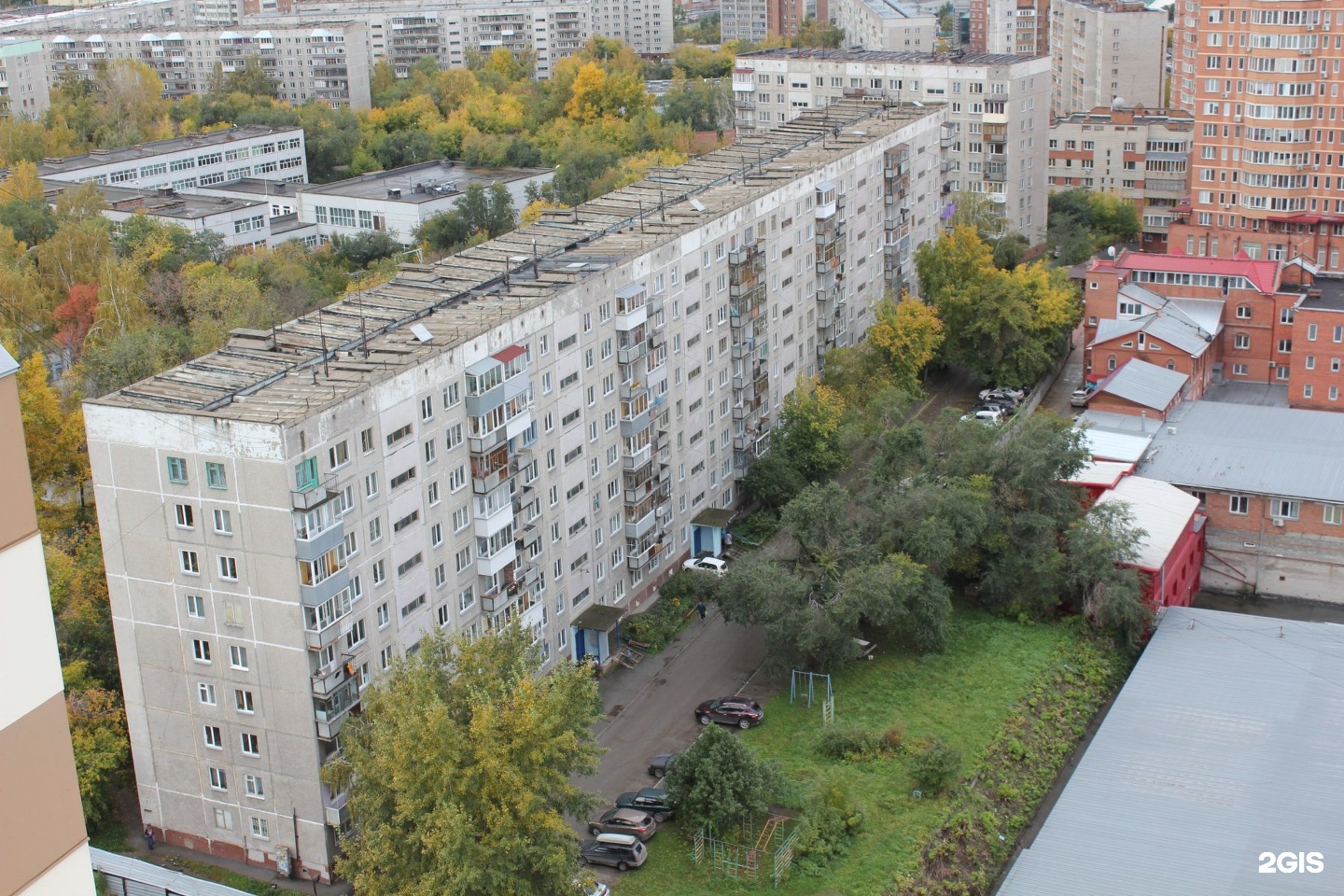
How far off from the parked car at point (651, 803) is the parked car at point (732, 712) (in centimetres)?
454

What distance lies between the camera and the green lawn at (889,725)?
3794cm

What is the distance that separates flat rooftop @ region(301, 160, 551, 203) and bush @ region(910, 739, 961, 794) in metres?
64.1

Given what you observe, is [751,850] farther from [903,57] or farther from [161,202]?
[161,202]

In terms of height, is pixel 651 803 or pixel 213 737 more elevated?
pixel 213 737

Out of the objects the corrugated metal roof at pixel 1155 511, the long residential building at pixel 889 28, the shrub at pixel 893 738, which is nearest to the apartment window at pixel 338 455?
the shrub at pixel 893 738

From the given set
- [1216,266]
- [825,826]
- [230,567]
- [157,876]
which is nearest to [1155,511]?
[825,826]

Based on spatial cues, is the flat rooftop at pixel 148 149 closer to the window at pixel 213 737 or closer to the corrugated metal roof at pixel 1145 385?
the corrugated metal roof at pixel 1145 385

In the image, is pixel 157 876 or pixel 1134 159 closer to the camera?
pixel 157 876

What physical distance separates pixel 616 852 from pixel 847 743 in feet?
26.3

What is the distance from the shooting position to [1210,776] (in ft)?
134

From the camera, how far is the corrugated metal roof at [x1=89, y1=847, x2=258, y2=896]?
123ft

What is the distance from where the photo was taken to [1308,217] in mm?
76875

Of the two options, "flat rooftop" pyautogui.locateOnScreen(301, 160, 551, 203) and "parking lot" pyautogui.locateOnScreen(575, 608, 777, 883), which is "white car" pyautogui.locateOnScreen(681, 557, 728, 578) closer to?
"parking lot" pyautogui.locateOnScreen(575, 608, 777, 883)

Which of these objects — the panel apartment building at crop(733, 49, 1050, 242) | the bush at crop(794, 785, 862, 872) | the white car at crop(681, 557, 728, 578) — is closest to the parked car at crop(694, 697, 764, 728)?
the bush at crop(794, 785, 862, 872)
